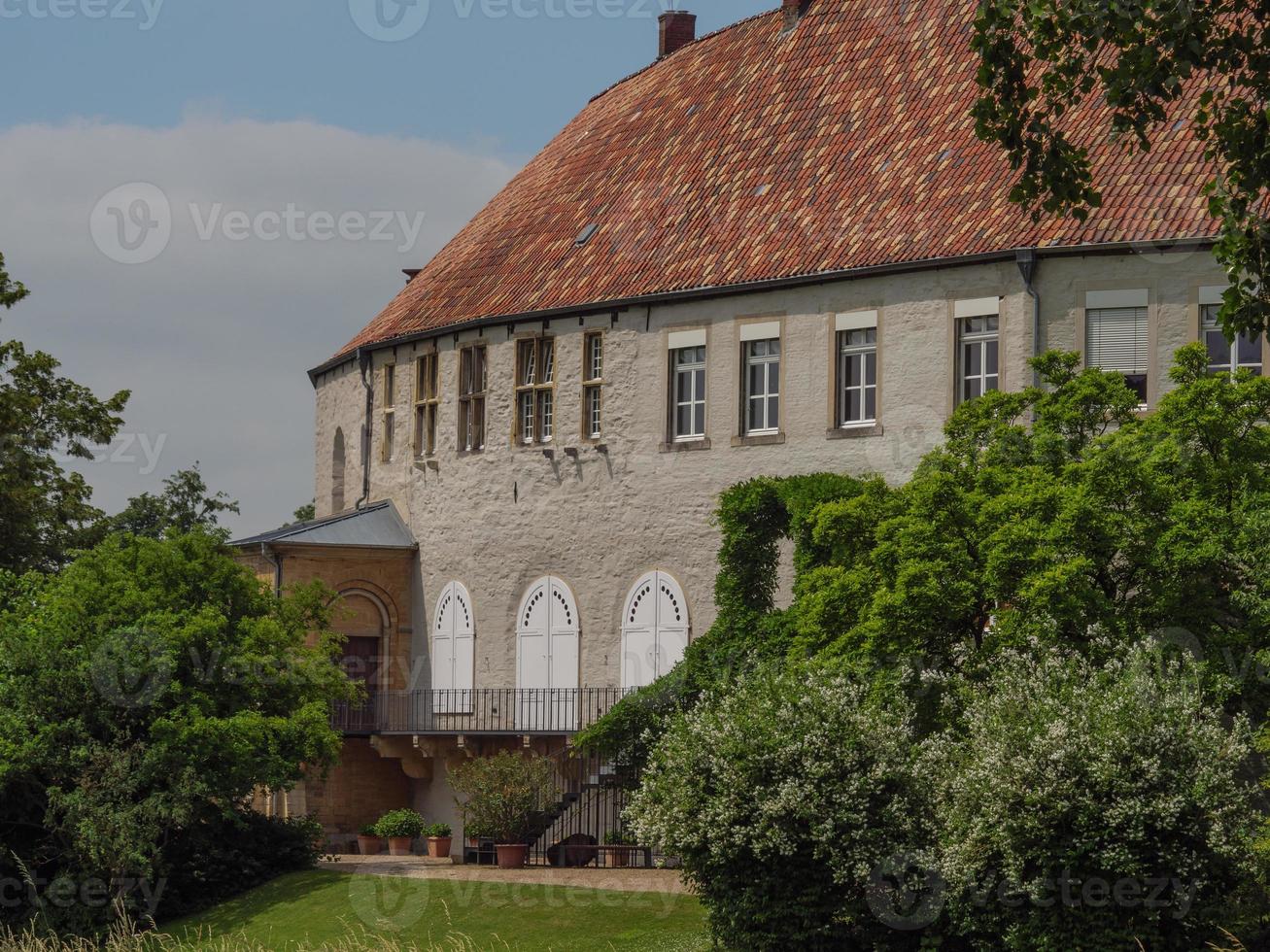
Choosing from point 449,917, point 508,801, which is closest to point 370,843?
point 508,801

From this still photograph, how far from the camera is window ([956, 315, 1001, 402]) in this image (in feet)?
105

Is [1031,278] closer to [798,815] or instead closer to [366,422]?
[798,815]

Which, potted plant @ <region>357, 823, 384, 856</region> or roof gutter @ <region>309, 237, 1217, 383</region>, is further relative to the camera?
potted plant @ <region>357, 823, 384, 856</region>

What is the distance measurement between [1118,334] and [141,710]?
51.2 ft

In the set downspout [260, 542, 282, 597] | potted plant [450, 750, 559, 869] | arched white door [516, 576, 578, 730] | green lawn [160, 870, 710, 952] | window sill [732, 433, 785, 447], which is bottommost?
green lawn [160, 870, 710, 952]

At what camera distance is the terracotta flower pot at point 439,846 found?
35469mm

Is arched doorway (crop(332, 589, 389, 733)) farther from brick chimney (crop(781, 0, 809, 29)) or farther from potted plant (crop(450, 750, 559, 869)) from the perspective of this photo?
brick chimney (crop(781, 0, 809, 29))

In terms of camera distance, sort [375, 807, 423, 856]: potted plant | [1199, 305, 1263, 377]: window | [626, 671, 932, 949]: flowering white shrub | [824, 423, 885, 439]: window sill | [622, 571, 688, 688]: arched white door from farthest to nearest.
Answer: [375, 807, 423, 856]: potted plant < [622, 571, 688, 688]: arched white door < [824, 423, 885, 439]: window sill < [1199, 305, 1263, 377]: window < [626, 671, 932, 949]: flowering white shrub

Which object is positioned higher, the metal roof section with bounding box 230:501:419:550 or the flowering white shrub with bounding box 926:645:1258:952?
the metal roof section with bounding box 230:501:419:550

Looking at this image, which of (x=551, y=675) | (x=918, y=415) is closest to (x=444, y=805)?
(x=551, y=675)

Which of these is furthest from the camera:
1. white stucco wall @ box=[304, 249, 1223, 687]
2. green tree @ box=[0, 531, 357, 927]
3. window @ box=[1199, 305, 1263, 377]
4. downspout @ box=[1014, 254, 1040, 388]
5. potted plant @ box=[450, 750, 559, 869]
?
potted plant @ box=[450, 750, 559, 869]

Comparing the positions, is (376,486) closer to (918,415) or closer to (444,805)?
(444,805)

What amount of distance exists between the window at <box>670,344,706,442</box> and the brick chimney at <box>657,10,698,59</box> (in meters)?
12.2

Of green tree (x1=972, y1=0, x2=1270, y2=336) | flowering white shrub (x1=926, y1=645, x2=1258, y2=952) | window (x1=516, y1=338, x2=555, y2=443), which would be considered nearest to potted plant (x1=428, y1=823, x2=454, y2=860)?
window (x1=516, y1=338, x2=555, y2=443)
